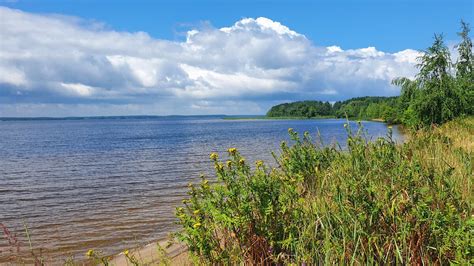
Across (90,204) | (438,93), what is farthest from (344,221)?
(438,93)

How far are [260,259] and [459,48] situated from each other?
158 ft

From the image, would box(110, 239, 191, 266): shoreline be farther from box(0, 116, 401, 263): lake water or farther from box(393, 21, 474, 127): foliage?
box(393, 21, 474, 127): foliage

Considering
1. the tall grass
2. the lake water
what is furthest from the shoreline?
the tall grass

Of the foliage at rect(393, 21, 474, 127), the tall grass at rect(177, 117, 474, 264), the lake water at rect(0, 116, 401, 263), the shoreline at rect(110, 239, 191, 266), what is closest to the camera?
the tall grass at rect(177, 117, 474, 264)

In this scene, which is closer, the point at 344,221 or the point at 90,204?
the point at 344,221

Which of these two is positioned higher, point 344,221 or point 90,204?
point 344,221

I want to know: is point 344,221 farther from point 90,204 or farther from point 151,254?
point 90,204

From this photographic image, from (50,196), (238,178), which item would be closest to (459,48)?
(50,196)

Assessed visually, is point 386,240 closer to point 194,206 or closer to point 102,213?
point 194,206

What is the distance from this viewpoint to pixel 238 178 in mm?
4582

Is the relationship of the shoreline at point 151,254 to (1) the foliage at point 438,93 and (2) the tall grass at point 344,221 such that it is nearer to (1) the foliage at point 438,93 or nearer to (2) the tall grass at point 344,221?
(2) the tall grass at point 344,221

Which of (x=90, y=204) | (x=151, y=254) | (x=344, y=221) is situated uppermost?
(x=344, y=221)

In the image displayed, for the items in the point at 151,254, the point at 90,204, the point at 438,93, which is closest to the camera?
the point at 151,254

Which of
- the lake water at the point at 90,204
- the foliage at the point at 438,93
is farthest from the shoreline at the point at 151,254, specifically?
the foliage at the point at 438,93
